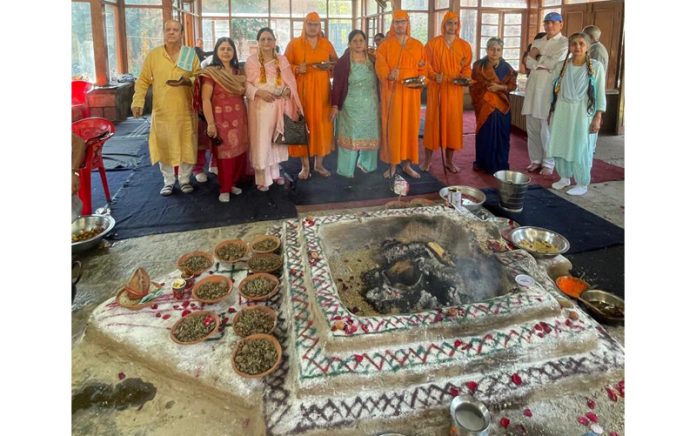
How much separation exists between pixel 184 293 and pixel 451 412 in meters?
1.87

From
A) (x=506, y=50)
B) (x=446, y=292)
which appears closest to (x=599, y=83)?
(x=446, y=292)

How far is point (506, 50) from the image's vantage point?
12055 mm

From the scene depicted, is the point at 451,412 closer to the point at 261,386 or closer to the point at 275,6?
the point at 261,386

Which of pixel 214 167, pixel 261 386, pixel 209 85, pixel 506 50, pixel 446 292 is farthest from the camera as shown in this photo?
pixel 506 50

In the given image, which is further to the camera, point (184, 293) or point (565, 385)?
point (184, 293)

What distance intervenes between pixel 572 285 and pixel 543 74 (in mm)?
3570

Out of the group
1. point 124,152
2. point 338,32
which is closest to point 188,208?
point 124,152

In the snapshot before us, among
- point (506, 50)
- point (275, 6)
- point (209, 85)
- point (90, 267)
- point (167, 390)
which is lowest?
point (167, 390)

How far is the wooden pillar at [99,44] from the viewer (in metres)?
9.67

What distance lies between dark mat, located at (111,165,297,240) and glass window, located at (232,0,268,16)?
30.2 ft

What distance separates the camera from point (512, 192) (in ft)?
15.2

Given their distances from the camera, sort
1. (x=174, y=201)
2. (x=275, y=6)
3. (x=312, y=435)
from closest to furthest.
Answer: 1. (x=312, y=435)
2. (x=174, y=201)
3. (x=275, y=6)

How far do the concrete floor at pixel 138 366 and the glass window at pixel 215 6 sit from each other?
1072cm

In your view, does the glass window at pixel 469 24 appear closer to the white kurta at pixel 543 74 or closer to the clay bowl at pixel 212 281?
the white kurta at pixel 543 74
